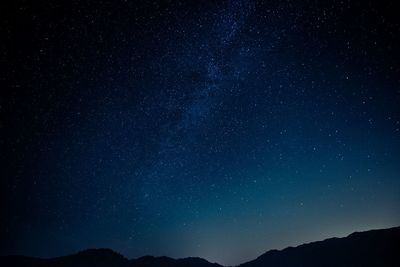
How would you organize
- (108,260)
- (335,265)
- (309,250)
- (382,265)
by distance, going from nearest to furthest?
(382,265) < (335,265) < (309,250) < (108,260)

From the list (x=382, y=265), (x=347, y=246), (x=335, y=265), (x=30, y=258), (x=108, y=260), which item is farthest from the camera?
(x=108, y=260)

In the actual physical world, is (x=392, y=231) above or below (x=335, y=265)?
above

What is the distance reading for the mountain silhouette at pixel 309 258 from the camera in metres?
50.1

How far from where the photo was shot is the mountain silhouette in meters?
50.1

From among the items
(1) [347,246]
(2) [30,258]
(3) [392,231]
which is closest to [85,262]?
(2) [30,258]

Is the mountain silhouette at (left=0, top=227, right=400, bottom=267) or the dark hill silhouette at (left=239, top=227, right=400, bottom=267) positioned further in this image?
the mountain silhouette at (left=0, top=227, right=400, bottom=267)

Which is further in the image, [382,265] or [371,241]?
[371,241]

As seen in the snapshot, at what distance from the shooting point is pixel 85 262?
72750 mm

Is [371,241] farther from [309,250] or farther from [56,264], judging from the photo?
[56,264]

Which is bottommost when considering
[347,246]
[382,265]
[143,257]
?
[382,265]

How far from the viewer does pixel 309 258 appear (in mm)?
57250

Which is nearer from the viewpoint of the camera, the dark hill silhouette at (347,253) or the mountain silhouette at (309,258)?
the dark hill silhouette at (347,253)

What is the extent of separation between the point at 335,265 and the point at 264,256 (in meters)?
18.1

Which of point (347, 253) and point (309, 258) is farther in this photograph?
point (309, 258)
